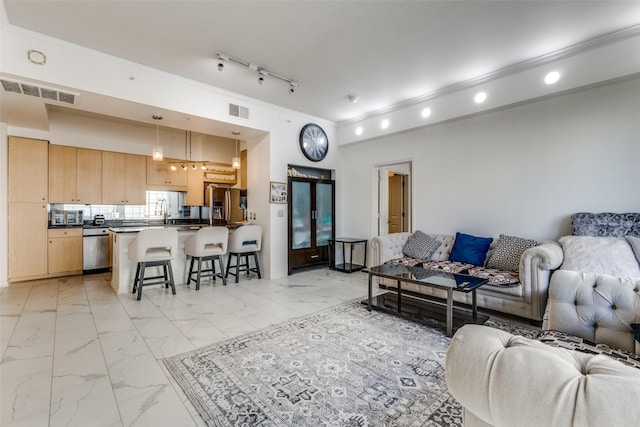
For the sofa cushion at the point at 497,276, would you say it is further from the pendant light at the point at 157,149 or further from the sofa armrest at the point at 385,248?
the pendant light at the point at 157,149

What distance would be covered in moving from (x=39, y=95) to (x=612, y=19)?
241 inches

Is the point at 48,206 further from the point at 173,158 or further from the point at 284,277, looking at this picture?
the point at 284,277

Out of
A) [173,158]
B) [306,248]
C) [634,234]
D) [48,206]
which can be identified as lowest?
[306,248]

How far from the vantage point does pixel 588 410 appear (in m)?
0.63

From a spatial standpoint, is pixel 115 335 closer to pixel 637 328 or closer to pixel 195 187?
pixel 637 328

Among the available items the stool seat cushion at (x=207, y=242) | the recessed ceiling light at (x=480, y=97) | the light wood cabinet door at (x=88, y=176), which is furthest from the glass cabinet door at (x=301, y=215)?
the light wood cabinet door at (x=88, y=176)

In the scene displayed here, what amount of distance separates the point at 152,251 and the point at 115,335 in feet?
4.96

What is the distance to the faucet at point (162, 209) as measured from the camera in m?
6.57

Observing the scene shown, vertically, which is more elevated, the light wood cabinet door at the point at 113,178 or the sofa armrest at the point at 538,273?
the light wood cabinet door at the point at 113,178

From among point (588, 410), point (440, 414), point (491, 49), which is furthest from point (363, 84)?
point (588, 410)

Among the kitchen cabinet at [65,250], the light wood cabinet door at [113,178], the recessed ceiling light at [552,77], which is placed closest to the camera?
the recessed ceiling light at [552,77]

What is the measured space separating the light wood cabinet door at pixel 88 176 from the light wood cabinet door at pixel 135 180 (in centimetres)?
45

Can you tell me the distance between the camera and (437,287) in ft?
9.05

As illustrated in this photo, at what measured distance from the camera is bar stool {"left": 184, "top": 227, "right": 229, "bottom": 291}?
4348 millimetres
